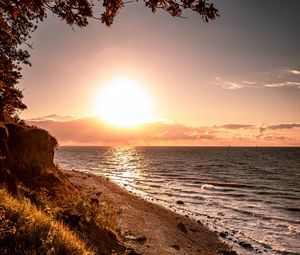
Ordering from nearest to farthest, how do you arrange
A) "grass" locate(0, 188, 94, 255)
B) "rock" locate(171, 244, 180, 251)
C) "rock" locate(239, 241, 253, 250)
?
1. "grass" locate(0, 188, 94, 255)
2. "rock" locate(171, 244, 180, 251)
3. "rock" locate(239, 241, 253, 250)

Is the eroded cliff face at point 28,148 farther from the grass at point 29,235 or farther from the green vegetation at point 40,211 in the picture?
the grass at point 29,235

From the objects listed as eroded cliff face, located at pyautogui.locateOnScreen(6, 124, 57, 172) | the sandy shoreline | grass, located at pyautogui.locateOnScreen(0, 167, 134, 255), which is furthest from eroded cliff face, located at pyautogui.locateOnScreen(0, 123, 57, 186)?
grass, located at pyautogui.locateOnScreen(0, 167, 134, 255)

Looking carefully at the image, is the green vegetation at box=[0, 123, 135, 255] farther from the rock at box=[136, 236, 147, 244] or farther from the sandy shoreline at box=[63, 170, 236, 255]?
the sandy shoreline at box=[63, 170, 236, 255]

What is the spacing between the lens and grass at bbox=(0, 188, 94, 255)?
7.29 metres

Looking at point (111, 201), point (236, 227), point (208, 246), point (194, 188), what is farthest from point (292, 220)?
point (194, 188)

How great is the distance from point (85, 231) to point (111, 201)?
20.7m

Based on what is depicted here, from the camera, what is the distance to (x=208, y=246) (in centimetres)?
2305

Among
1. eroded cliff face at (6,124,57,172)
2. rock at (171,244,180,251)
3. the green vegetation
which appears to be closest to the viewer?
the green vegetation

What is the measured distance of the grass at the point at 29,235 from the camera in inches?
287

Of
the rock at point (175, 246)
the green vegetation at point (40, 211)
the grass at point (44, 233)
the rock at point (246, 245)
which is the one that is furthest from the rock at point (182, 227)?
the grass at point (44, 233)

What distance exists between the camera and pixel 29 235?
7727 millimetres

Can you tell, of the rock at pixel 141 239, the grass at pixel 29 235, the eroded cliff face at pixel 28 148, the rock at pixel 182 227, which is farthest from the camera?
the rock at pixel 182 227

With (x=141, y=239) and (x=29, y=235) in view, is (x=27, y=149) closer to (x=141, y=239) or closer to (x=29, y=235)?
(x=141, y=239)

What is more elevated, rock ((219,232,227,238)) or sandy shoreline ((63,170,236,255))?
sandy shoreline ((63,170,236,255))
